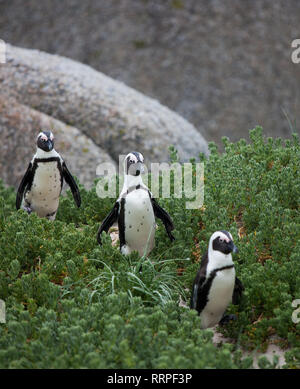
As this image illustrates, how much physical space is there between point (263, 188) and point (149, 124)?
13.1 ft

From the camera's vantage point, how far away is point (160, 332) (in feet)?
11.1

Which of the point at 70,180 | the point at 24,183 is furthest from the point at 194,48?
the point at 24,183

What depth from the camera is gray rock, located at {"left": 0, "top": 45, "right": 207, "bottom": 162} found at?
8.82 m

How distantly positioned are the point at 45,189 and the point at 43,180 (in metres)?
0.09

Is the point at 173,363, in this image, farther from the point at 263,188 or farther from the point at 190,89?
the point at 190,89

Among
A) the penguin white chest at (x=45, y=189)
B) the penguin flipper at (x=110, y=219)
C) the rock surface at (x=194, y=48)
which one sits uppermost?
the rock surface at (x=194, y=48)

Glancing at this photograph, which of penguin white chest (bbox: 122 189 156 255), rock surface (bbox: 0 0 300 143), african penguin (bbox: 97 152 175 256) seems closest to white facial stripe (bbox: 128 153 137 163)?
african penguin (bbox: 97 152 175 256)

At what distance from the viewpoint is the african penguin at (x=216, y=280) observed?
383cm

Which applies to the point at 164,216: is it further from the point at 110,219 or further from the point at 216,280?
the point at 216,280

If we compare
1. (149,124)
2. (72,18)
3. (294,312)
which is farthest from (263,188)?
(72,18)

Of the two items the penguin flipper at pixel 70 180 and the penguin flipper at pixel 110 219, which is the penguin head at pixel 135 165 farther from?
the penguin flipper at pixel 70 180

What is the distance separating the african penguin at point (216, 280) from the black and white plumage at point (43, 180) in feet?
6.15

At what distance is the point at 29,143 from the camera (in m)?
8.80

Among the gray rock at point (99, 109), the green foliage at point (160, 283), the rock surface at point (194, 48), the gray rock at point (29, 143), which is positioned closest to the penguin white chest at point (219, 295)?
the green foliage at point (160, 283)
